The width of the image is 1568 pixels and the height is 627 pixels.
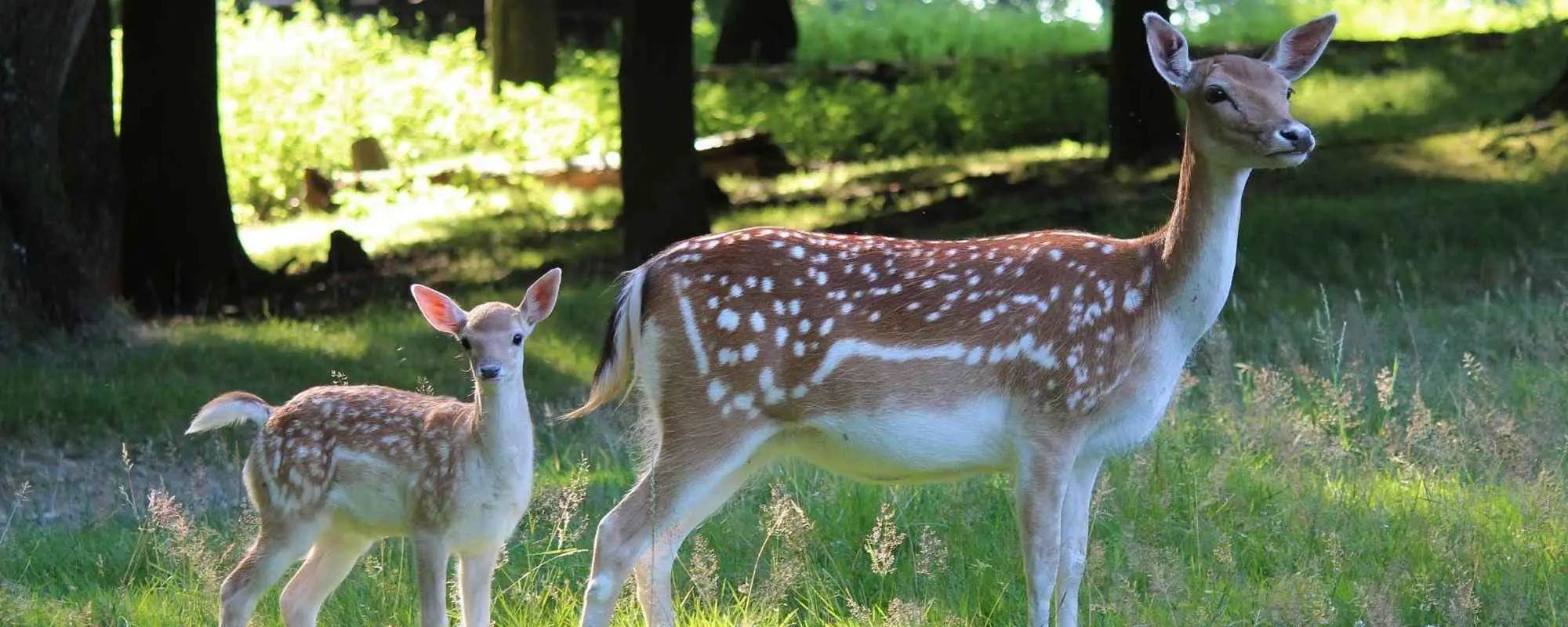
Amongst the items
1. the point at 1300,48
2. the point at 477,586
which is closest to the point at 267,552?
the point at 477,586

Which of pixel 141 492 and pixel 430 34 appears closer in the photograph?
pixel 141 492

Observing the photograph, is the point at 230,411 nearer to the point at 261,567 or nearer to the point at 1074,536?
the point at 261,567

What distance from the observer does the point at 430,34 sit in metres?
31.9

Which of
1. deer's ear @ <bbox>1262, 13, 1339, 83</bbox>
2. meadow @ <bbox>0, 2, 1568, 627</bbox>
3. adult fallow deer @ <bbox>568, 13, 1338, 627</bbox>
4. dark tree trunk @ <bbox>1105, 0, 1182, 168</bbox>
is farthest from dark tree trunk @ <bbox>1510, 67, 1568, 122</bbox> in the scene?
adult fallow deer @ <bbox>568, 13, 1338, 627</bbox>

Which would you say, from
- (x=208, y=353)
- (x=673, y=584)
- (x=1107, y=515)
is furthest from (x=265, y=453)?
(x=208, y=353)

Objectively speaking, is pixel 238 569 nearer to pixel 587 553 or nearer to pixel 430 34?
pixel 587 553

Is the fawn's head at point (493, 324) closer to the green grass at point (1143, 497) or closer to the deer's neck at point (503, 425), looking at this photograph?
the deer's neck at point (503, 425)

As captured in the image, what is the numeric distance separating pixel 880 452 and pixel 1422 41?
722 inches

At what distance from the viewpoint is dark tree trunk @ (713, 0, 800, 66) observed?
2789cm

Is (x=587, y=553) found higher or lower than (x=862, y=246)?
lower

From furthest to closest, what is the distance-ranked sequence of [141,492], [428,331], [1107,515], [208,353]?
1. [428,331]
2. [208,353]
3. [141,492]
4. [1107,515]

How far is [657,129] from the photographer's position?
14.3 metres

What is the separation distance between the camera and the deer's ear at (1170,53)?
5781 millimetres

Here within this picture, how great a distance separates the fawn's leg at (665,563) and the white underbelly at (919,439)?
0.82 feet
